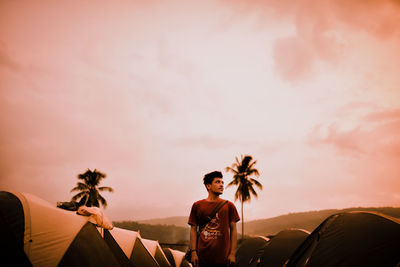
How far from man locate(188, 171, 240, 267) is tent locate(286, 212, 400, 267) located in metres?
0.96

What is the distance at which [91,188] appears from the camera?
29.8 metres

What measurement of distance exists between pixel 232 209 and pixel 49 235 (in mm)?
2585

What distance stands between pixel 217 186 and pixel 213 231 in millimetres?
583

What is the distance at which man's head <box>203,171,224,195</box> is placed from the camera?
3170 millimetres

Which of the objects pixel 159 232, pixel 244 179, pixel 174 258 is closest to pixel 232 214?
pixel 174 258

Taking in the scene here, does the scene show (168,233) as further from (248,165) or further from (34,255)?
(34,255)

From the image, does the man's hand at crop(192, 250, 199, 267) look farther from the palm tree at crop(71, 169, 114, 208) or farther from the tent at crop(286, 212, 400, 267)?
the palm tree at crop(71, 169, 114, 208)

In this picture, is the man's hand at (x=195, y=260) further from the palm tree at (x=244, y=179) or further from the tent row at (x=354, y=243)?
the palm tree at (x=244, y=179)

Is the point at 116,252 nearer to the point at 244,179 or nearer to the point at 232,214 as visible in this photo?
the point at 232,214

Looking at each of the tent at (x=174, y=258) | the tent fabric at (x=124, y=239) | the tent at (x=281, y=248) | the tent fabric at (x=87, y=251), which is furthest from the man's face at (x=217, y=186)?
the tent at (x=174, y=258)

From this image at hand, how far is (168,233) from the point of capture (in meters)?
88.3

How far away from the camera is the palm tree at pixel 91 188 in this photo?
29.4 m

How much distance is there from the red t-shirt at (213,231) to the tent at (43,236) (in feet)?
5.96

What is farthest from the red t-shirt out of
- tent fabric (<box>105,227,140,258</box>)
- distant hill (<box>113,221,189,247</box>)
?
distant hill (<box>113,221,189,247</box>)
